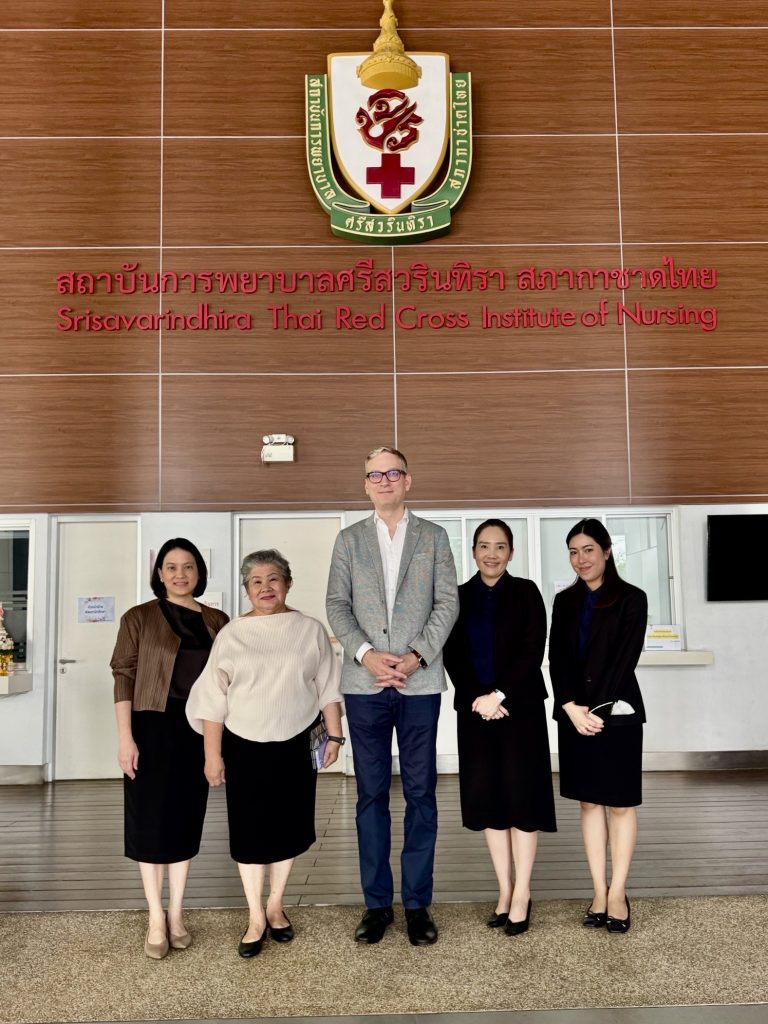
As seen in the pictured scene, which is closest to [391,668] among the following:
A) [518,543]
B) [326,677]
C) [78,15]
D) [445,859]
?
[326,677]

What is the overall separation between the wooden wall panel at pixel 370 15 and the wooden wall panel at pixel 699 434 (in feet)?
9.26

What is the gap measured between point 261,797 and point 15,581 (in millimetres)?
4161

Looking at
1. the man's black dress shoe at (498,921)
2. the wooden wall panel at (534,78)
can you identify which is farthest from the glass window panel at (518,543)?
the man's black dress shoe at (498,921)

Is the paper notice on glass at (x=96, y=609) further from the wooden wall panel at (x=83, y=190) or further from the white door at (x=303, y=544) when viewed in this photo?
the wooden wall panel at (x=83, y=190)

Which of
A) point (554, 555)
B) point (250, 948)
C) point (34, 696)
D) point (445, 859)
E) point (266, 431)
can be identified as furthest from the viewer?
point (554, 555)

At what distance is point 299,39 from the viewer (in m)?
6.62

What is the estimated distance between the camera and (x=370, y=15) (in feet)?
21.7

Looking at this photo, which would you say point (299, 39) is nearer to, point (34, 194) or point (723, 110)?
point (34, 194)

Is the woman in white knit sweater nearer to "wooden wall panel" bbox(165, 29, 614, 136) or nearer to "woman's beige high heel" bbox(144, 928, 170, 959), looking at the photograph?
"woman's beige high heel" bbox(144, 928, 170, 959)

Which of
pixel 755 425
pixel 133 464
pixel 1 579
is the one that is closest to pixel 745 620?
pixel 755 425

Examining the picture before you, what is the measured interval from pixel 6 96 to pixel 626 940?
6825 millimetres

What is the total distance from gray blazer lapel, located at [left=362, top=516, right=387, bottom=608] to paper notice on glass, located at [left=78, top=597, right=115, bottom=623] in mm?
3805

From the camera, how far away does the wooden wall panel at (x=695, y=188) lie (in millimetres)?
6613

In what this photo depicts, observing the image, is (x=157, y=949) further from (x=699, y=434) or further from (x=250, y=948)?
(x=699, y=434)
